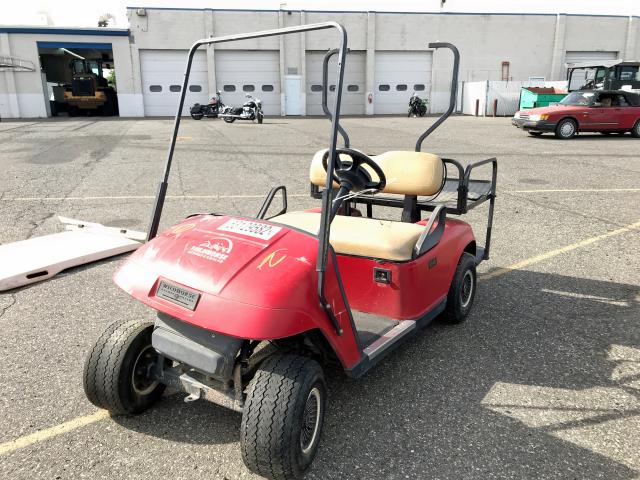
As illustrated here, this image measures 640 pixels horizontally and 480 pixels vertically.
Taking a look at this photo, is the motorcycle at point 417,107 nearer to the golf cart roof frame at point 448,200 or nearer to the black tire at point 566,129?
the black tire at point 566,129

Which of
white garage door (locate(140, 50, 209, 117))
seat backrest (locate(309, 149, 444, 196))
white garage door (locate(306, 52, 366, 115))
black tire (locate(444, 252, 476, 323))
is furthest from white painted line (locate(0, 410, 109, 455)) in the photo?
white garage door (locate(306, 52, 366, 115))

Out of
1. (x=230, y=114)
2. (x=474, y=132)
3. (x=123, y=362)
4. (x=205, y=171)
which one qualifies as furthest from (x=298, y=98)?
(x=123, y=362)

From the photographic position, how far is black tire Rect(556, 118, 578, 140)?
1664 cm

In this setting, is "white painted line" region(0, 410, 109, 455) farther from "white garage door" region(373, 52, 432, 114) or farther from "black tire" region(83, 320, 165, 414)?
"white garage door" region(373, 52, 432, 114)

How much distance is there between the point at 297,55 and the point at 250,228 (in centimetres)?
3054

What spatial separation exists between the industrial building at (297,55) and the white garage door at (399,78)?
62 mm

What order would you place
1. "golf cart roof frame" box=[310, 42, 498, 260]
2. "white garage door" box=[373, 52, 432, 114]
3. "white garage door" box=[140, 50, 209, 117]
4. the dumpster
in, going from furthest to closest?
"white garage door" box=[373, 52, 432, 114] → "white garage door" box=[140, 50, 209, 117] → the dumpster → "golf cart roof frame" box=[310, 42, 498, 260]

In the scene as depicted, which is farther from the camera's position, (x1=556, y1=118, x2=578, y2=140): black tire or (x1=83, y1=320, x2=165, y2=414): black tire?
(x1=556, y1=118, x2=578, y2=140): black tire

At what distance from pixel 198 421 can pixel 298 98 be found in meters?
30.2

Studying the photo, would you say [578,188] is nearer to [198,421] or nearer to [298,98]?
[198,421]

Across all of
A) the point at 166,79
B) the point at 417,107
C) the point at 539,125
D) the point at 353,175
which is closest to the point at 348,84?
the point at 417,107

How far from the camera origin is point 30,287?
177 inches

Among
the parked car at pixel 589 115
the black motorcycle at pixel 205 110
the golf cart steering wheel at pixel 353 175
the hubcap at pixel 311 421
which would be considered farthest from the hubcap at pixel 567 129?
the hubcap at pixel 311 421

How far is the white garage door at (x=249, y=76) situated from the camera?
30.6m
